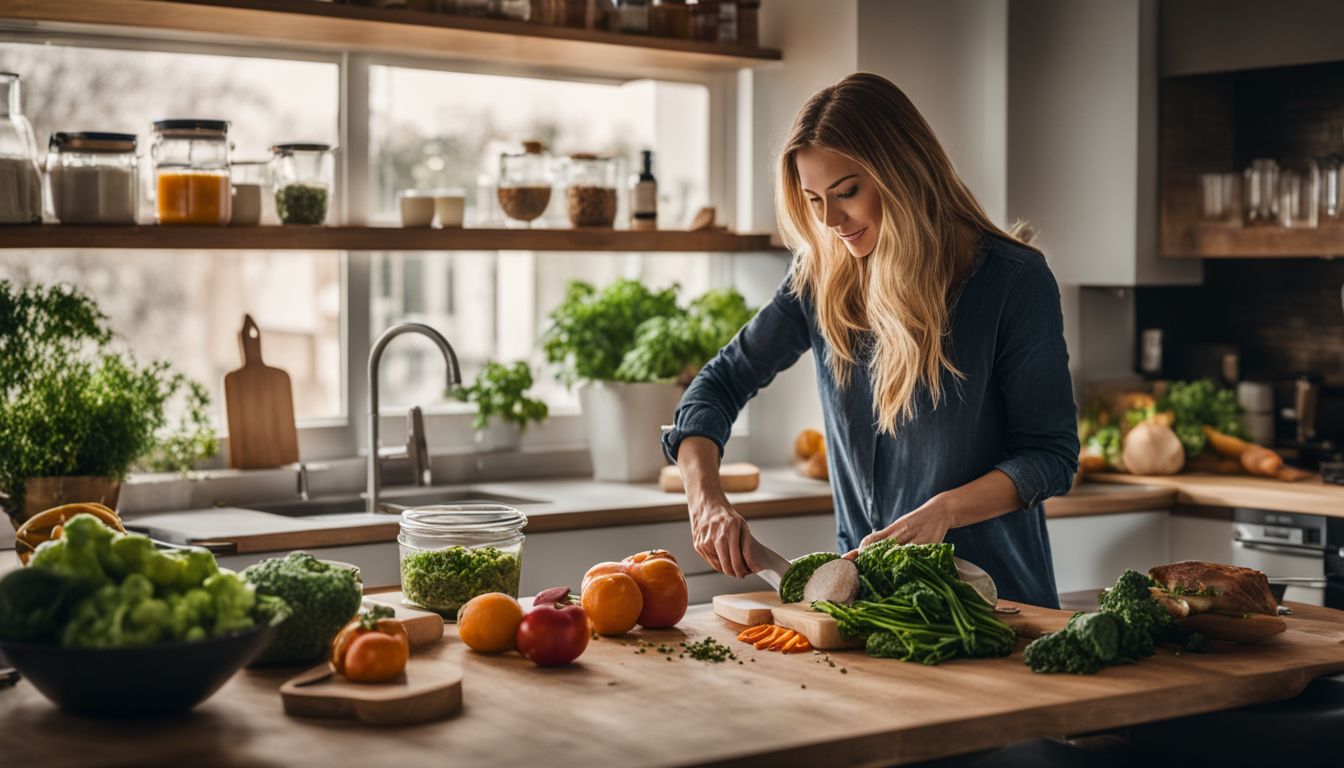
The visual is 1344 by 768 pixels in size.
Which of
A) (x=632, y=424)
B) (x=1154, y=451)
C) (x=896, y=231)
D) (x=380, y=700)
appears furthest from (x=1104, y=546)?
(x=380, y=700)

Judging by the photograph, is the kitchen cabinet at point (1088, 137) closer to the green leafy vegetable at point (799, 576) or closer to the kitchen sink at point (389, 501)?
the kitchen sink at point (389, 501)

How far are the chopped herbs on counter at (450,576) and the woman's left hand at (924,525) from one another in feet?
1.85

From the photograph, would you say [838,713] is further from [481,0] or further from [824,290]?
[481,0]

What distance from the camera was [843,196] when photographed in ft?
8.38

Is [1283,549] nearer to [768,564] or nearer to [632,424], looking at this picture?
[632,424]

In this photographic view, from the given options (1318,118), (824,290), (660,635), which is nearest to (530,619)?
(660,635)

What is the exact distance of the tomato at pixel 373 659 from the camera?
6.17ft

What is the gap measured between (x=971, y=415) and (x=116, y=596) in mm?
1444

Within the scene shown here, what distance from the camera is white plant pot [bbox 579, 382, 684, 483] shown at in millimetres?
4094

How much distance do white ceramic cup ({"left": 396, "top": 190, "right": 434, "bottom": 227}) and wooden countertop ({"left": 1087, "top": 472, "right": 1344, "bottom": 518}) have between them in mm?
1999

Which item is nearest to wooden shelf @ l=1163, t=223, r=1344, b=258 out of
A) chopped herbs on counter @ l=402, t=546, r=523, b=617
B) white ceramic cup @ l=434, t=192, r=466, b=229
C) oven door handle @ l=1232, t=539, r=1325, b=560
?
oven door handle @ l=1232, t=539, r=1325, b=560

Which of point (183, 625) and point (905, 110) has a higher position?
point (905, 110)

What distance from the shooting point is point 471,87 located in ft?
14.1

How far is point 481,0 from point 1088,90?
176 centimetres
